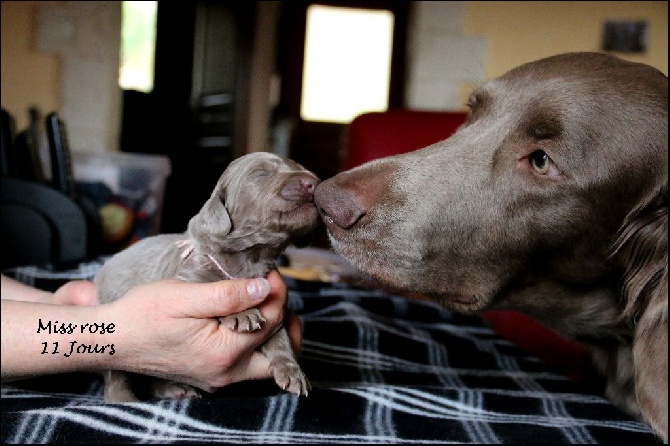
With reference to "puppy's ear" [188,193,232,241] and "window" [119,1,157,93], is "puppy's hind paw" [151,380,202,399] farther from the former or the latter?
"window" [119,1,157,93]

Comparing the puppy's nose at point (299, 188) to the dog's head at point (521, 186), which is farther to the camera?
the dog's head at point (521, 186)

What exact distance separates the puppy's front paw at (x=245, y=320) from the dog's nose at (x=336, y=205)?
0.15 metres

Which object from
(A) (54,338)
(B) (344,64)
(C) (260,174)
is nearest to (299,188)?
(C) (260,174)

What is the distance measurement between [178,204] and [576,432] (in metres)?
0.67

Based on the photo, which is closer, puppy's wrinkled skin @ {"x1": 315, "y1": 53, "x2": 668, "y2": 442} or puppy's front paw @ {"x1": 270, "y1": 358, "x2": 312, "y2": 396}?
puppy's front paw @ {"x1": 270, "y1": 358, "x2": 312, "y2": 396}

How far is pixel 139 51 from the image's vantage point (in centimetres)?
73

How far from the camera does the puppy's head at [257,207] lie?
73cm

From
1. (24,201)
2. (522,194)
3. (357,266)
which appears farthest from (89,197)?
(522,194)

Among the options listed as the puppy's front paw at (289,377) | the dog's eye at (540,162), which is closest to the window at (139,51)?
the puppy's front paw at (289,377)

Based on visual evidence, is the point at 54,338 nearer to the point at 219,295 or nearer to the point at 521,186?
the point at 219,295

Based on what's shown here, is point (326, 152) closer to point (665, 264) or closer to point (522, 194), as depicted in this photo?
point (522, 194)

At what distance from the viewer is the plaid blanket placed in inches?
30.0

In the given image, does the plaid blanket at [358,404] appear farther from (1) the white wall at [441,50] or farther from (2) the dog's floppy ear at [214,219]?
(1) the white wall at [441,50]

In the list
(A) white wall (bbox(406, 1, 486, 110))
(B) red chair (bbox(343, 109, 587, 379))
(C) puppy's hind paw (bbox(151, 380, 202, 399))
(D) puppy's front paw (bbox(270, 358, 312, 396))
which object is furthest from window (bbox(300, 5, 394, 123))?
(B) red chair (bbox(343, 109, 587, 379))
